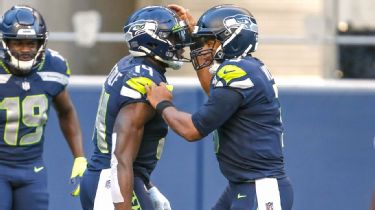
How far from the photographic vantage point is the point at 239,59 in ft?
19.5

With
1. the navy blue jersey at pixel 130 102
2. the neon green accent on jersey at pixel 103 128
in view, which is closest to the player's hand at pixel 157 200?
the navy blue jersey at pixel 130 102

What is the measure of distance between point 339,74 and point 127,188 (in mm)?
4421

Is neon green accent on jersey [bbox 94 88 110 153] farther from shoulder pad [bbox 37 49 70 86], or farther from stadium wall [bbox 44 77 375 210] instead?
stadium wall [bbox 44 77 375 210]

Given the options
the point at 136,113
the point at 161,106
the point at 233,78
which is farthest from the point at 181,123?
the point at 233,78

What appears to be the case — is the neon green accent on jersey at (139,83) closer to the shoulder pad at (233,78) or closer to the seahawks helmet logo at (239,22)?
the shoulder pad at (233,78)

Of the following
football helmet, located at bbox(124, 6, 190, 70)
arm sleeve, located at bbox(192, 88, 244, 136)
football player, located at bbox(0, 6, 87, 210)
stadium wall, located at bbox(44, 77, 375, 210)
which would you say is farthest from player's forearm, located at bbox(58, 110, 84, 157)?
arm sleeve, located at bbox(192, 88, 244, 136)

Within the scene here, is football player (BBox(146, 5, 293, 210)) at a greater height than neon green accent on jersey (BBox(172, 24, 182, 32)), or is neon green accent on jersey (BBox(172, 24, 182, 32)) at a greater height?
neon green accent on jersey (BBox(172, 24, 182, 32))

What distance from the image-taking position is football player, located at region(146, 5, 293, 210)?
19.0 feet

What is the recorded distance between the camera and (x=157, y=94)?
587cm

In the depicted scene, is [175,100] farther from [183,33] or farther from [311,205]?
[183,33]

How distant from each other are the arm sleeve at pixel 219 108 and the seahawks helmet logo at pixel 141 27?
0.52 metres

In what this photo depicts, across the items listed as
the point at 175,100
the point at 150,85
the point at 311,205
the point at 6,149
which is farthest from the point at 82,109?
the point at 150,85

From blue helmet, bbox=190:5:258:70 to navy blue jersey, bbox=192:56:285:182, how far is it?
3.2 inches

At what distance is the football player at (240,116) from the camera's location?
580cm
